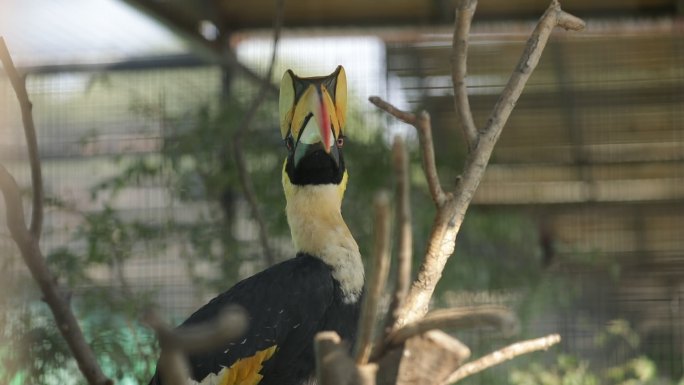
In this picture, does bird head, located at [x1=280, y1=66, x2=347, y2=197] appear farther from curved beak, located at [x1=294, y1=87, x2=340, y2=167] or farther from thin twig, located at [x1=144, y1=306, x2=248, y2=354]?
thin twig, located at [x1=144, y1=306, x2=248, y2=354]

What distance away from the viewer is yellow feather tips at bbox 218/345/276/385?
1.36 metres

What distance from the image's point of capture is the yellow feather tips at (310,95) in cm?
122

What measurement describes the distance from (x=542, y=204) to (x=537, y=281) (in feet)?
1.22

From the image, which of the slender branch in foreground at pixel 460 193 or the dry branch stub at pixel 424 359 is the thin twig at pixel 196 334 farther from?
the slender branch in foreground at pixel 460 193

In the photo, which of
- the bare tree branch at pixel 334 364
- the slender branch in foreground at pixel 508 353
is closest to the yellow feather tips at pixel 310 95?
the slender branch in foreground at pixel 508 353

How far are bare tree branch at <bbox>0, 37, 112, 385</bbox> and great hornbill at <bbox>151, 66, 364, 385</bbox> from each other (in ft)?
1.30

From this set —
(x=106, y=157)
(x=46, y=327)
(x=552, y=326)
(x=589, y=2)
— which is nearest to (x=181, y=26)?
(x=106, y=157)

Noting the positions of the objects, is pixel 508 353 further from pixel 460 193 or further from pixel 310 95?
pixel 310 95

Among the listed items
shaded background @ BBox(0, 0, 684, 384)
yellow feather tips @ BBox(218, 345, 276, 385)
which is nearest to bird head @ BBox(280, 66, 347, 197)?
yellow feather tips @ BBox(218, 345, 276, 385)

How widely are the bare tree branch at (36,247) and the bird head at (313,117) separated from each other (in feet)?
1.26

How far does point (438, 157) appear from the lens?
2793mm

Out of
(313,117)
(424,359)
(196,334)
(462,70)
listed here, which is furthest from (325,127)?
(196,334)

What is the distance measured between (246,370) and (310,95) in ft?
1.44

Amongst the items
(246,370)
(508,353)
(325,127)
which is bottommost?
(246,370)
